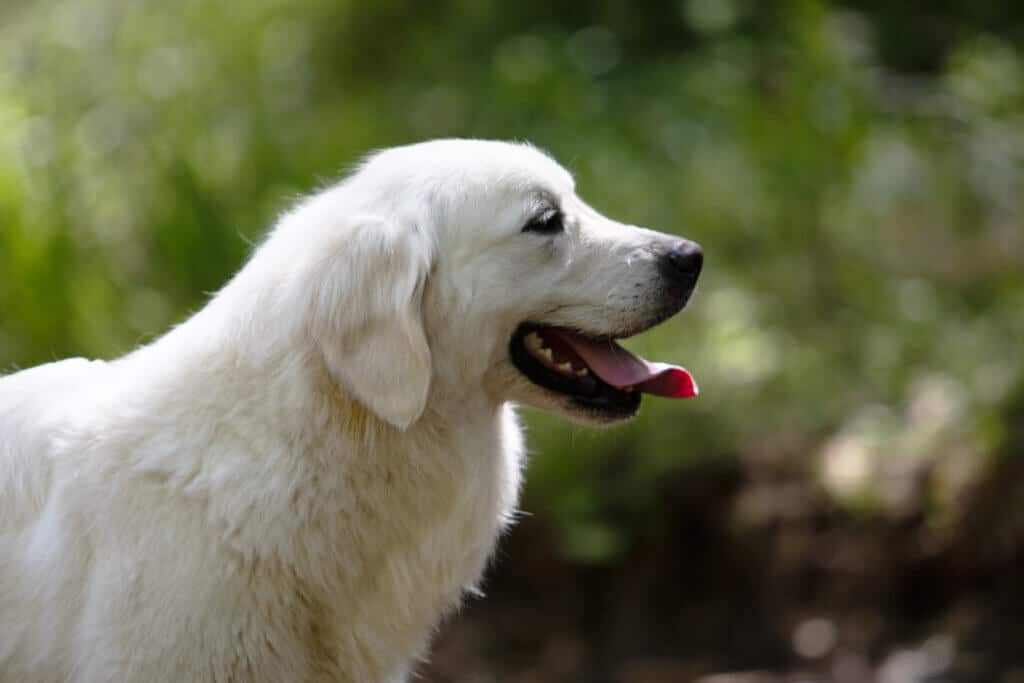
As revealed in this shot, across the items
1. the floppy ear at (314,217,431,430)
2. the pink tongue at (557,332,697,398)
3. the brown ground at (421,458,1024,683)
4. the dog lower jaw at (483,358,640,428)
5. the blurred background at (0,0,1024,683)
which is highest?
the floppy ear at (314,217,431,430)

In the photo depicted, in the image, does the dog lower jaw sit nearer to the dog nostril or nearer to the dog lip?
the dog lip

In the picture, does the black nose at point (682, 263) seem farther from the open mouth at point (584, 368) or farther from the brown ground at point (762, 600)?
the brown ground at point (762, 600)

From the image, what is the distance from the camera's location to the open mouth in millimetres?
2951

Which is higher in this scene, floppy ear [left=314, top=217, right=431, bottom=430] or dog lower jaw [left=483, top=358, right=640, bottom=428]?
floppy ear [left=314, top=217, right=431, bottom=430]

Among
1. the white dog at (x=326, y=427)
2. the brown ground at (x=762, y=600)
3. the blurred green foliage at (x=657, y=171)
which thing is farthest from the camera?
the blurred green foliage at (x=657, y=171)

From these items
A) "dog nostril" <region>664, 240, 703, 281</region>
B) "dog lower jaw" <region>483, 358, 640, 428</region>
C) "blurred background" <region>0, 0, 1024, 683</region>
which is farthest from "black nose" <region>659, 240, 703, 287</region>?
"blurred background" <region>0, 0, 1024, 683</region>

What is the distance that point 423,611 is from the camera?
2.93 metres

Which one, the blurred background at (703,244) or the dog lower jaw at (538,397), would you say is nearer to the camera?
the dog lower jaw at (538,397)

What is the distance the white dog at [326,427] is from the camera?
2.66m

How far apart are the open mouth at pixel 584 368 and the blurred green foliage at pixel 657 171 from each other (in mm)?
2534

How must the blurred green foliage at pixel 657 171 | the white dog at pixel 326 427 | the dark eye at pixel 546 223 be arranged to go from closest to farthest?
the white dog at pixel 326 427
the dark eye at pixel 546 223
the blurred green foliage at pixel 657 171

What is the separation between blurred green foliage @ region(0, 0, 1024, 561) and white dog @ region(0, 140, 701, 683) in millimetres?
2618

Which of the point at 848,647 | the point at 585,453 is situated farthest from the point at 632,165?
the point at 848,647

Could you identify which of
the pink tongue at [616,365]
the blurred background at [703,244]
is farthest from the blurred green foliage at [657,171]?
the pink tongue at [616,365]
